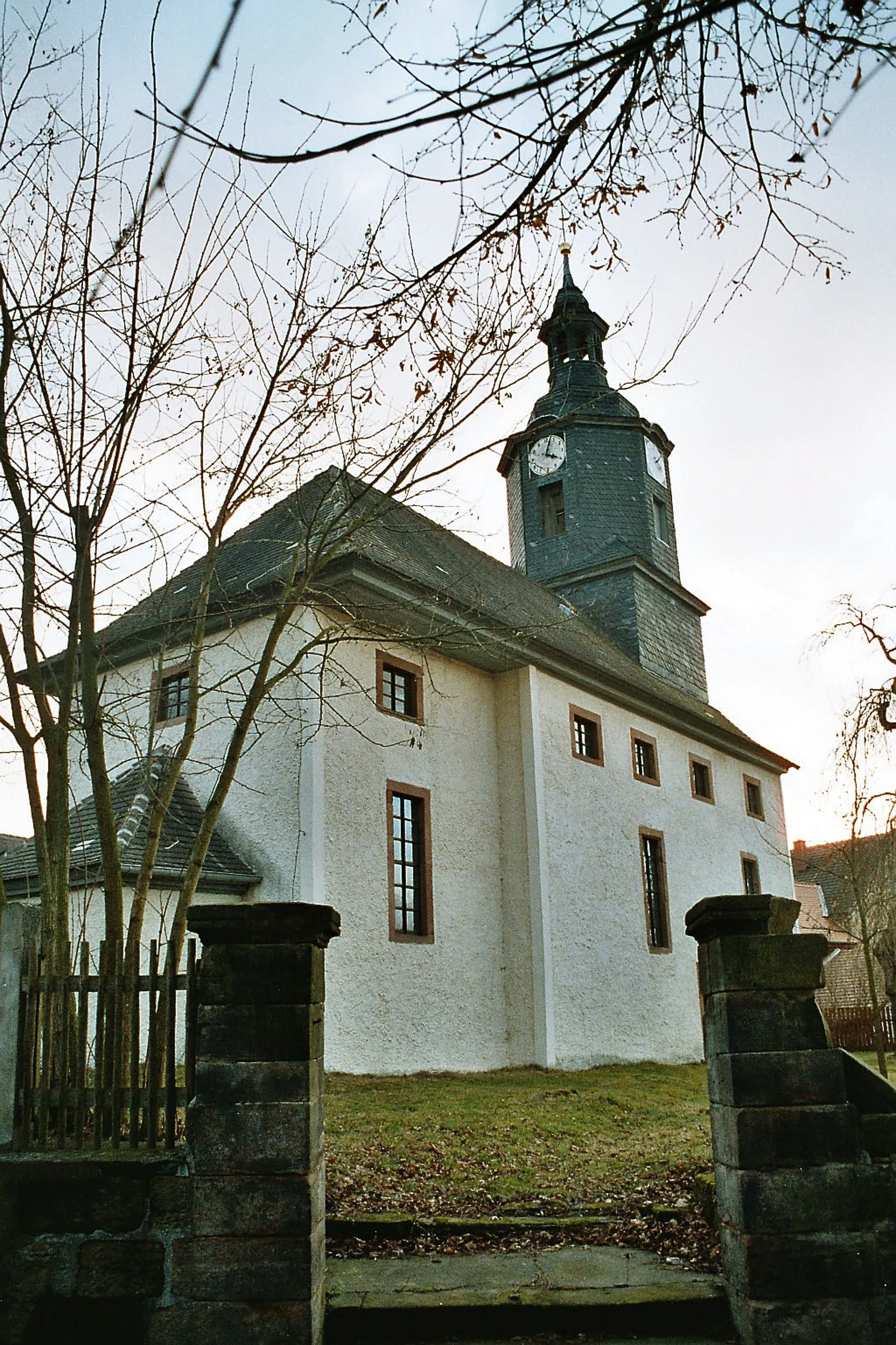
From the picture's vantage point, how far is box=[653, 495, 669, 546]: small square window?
24.8 m

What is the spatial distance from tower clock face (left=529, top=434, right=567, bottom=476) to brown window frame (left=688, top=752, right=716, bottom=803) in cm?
723

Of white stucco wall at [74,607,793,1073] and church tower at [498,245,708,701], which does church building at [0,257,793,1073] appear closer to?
white stucco wall at [74,607,793,1073]

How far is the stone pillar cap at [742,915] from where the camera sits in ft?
15.6

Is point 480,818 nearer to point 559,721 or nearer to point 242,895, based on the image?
point 559,721

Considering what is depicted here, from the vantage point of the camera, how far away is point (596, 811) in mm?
18125

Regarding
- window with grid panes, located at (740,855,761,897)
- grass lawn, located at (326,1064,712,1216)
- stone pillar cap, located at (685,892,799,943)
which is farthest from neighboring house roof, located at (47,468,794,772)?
grass lawn, located at (326,1064,712,1216)

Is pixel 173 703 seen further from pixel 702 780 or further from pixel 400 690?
pixel 702 780

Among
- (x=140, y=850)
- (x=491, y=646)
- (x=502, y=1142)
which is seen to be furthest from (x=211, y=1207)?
(x=491, y=646)

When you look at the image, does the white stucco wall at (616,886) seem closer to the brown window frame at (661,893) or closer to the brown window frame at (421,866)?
the brown window frame at (661,893)

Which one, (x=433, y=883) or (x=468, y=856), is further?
(x=468, y=856)

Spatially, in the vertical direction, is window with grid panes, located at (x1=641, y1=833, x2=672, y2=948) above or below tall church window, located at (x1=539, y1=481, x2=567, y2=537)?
below

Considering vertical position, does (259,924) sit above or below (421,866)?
below

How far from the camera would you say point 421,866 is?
15.2 m

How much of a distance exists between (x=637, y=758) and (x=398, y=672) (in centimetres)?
630
